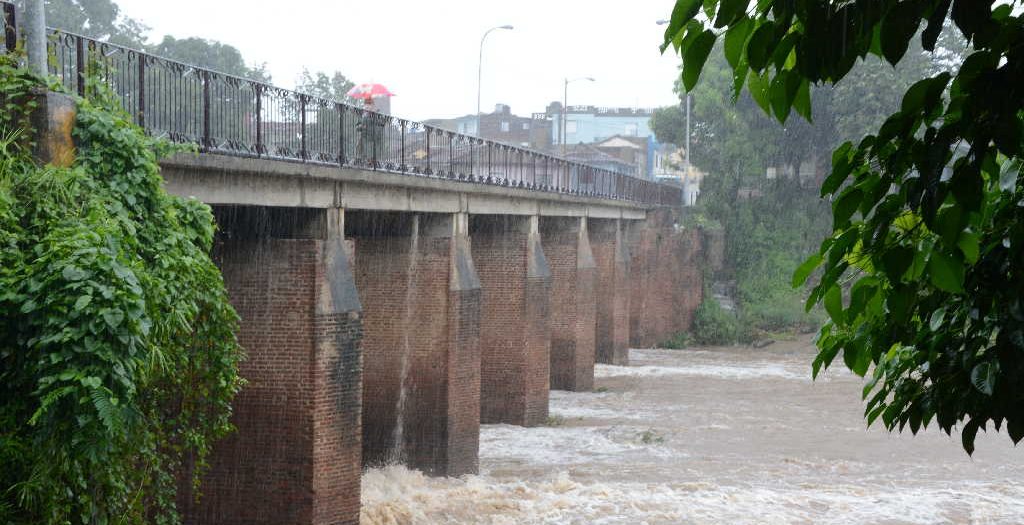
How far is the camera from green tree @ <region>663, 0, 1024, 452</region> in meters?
3.26

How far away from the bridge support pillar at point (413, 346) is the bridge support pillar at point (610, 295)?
58.8 feet

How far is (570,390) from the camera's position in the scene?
3397 cm

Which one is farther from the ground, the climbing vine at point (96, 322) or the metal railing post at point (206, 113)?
the metal railing post at point (206, 113)

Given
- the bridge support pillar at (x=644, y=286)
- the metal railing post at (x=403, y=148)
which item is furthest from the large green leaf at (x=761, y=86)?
the bridge support pillar at (x=644, y=286)

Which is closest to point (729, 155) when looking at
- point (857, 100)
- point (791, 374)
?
point (857, 100)

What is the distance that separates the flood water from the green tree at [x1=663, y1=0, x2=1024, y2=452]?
576 inches

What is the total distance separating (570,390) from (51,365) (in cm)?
2531

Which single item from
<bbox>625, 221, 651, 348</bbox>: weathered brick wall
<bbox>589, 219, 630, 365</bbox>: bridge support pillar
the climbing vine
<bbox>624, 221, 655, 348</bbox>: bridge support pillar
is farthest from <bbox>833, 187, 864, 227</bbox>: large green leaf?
<bbox>625, 221, 651, 348</bbox>: weathered brick wall

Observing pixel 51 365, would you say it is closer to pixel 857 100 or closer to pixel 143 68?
pixel 143 68

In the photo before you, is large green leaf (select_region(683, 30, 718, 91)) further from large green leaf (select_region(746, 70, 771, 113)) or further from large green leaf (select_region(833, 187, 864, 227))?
large green leaf (select_region(833, 187, 864, 227))

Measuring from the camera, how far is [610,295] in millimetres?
40094

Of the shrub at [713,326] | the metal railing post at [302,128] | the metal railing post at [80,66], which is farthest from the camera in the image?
the shrub at [713,326]

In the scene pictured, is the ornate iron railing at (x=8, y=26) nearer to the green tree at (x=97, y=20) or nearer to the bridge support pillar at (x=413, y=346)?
the bridge support pillar at (x=413, y=346)

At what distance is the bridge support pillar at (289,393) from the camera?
1593cm
